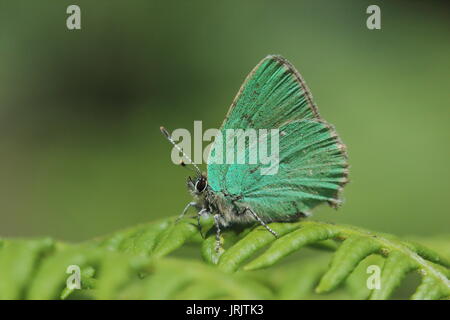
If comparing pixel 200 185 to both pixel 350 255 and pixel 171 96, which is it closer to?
pixel 350 255

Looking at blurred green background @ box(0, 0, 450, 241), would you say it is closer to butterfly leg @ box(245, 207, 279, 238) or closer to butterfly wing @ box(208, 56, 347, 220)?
butterfly wing @ box(208, 56, 347, 220)

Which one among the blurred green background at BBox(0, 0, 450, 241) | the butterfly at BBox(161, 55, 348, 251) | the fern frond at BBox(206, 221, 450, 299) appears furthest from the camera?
the blurred green background at BBox(0, 0, 450, 241)

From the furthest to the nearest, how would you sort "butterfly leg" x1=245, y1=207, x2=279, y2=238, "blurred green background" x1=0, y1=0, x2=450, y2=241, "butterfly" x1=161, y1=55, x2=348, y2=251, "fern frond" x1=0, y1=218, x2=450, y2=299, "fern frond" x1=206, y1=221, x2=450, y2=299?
"blurred green background" x1=0, y1=0, x2=450, y2=241 < "butterfly" x1=161, y1=55, x2=348, y2=251 < "butterfly leg" x1=245, y1=207, x2=279, y2=238 < "fern frond" x1=206, y1=221, x2=450, y2=299 < "fern frond" x1=0, y1=218, x2=450, y2=299

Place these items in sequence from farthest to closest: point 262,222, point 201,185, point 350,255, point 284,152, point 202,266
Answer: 1. point 284,152
2. point 201,185
3. point 262,222
4. point 350,255
5. point 202,266

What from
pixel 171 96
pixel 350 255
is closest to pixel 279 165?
pixel 350 255

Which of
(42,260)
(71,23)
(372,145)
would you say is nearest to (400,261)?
(42,260)

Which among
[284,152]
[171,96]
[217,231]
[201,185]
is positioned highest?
[171,96]

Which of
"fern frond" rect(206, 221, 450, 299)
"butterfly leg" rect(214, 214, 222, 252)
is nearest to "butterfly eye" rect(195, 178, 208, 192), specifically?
"butterfly leg" rect(214, 214, 222, 252)

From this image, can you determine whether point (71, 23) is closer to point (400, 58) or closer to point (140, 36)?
point (140, 36)
